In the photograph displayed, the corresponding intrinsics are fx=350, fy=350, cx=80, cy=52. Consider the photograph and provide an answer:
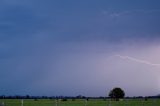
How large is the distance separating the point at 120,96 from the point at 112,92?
5.78 meters

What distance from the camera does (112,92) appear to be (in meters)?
192

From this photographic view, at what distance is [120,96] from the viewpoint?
188m
